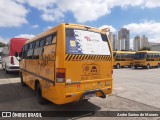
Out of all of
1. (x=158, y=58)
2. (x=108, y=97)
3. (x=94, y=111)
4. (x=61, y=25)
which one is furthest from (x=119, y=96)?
(x=158, y=58)

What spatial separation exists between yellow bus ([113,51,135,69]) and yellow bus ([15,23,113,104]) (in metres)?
23.4

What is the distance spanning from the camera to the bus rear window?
6.04m

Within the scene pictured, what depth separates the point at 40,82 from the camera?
7246 millimetres

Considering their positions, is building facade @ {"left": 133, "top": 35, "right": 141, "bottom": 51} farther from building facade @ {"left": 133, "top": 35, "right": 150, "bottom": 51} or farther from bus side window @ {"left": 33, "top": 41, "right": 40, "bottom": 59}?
bus side window @ {"left": 33, "top": 41, "right": 40, "bottom": 59}

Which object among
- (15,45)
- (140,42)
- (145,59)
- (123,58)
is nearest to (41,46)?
(15,45)

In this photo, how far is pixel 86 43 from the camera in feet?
21.1

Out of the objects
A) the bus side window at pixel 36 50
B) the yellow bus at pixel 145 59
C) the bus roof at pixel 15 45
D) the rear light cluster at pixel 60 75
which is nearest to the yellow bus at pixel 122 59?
the yellow bus at pixel 145 59

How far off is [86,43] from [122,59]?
84.8 feet

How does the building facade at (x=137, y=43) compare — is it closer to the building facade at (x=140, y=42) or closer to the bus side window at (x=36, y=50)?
the building facade at (x=140, y=42)

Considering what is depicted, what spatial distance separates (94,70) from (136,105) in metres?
2.21

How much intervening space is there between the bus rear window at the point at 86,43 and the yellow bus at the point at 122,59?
2324 centimetres

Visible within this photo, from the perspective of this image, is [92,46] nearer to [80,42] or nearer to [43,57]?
[80,42]

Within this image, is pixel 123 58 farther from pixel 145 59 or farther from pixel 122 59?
pixel 145 59

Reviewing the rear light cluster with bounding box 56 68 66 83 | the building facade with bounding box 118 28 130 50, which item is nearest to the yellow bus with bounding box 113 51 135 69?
the rear light cluster with bounding box 56 68 66 83
